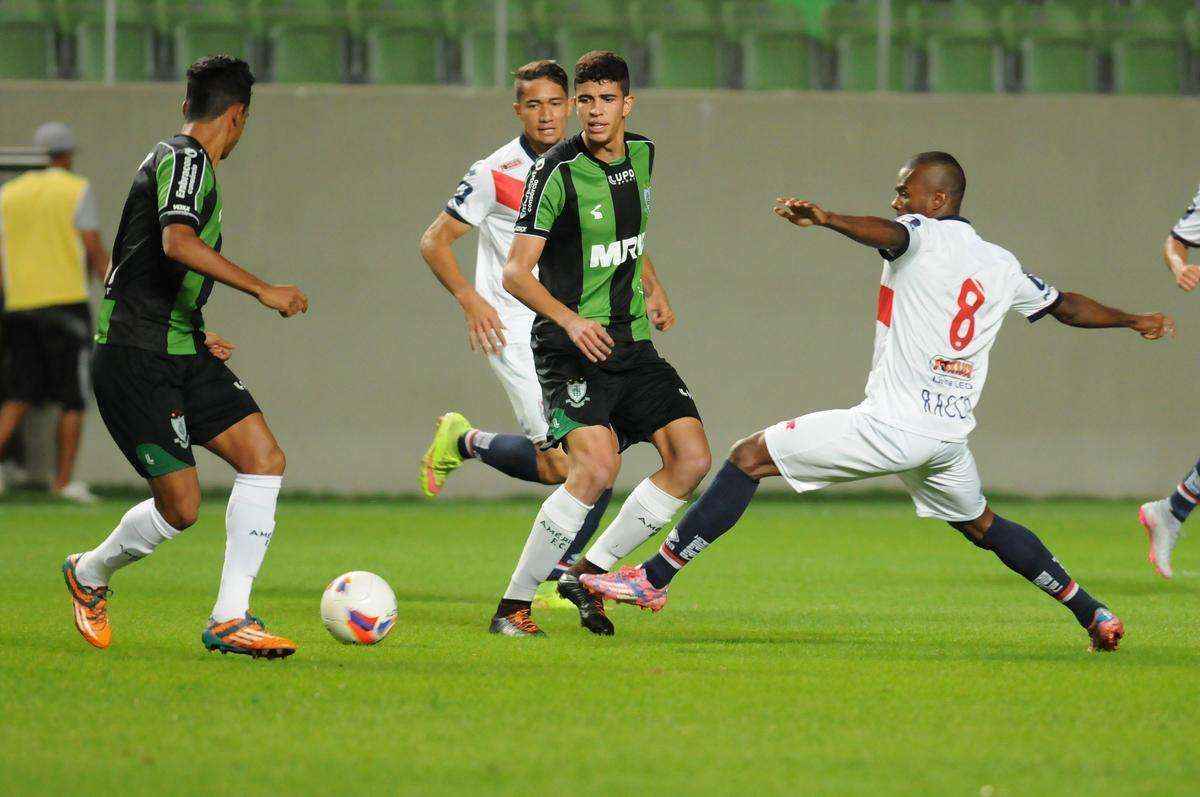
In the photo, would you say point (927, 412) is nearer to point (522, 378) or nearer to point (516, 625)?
point (516, 625)

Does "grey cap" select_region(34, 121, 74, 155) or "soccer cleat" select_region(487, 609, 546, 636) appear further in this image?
"grey cap" select_region(34, 121, 74, 155)

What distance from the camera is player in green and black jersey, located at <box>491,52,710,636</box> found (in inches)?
A: 220

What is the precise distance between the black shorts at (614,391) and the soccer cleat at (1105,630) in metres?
1.53

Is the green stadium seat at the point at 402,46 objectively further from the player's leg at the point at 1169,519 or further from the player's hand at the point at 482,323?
the player's leg at the point at 1169,519

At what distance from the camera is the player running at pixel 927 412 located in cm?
547

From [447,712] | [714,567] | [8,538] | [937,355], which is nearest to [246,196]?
[8,538]

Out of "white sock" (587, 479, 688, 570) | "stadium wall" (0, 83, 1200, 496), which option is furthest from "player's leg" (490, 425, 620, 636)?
"stadium wall" (0, 83, 1200, 496)

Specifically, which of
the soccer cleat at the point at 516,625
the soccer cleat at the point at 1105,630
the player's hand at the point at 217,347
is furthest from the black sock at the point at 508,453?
the soccer cleat at the point at 1105,630

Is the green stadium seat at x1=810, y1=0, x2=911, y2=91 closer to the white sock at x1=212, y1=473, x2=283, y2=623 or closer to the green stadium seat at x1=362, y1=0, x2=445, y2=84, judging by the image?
the green stadium seat at x1=362, y1=0, x2=445, y2=84

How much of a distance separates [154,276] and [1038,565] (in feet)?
10.1

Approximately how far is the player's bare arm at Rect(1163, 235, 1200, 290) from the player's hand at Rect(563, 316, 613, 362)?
2.82 meters

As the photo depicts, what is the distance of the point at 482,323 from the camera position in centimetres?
631

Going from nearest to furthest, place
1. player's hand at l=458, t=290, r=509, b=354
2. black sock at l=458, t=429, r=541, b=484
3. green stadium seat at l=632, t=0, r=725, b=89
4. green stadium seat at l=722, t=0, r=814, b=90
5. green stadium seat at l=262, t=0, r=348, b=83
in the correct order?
1. player's hand at l=458, t=290, r=509, b=354
2. black sock at l=458, t=429, r=541, b=484
3. green stadium seat at l=262, t=0, r=348, b=83
4. green stadium seat at l=632, t=0, r=725, b=89
5. green stadium seat at l=722, t=0, r=814, b=90

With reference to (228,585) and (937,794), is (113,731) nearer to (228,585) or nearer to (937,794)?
(228,585)
